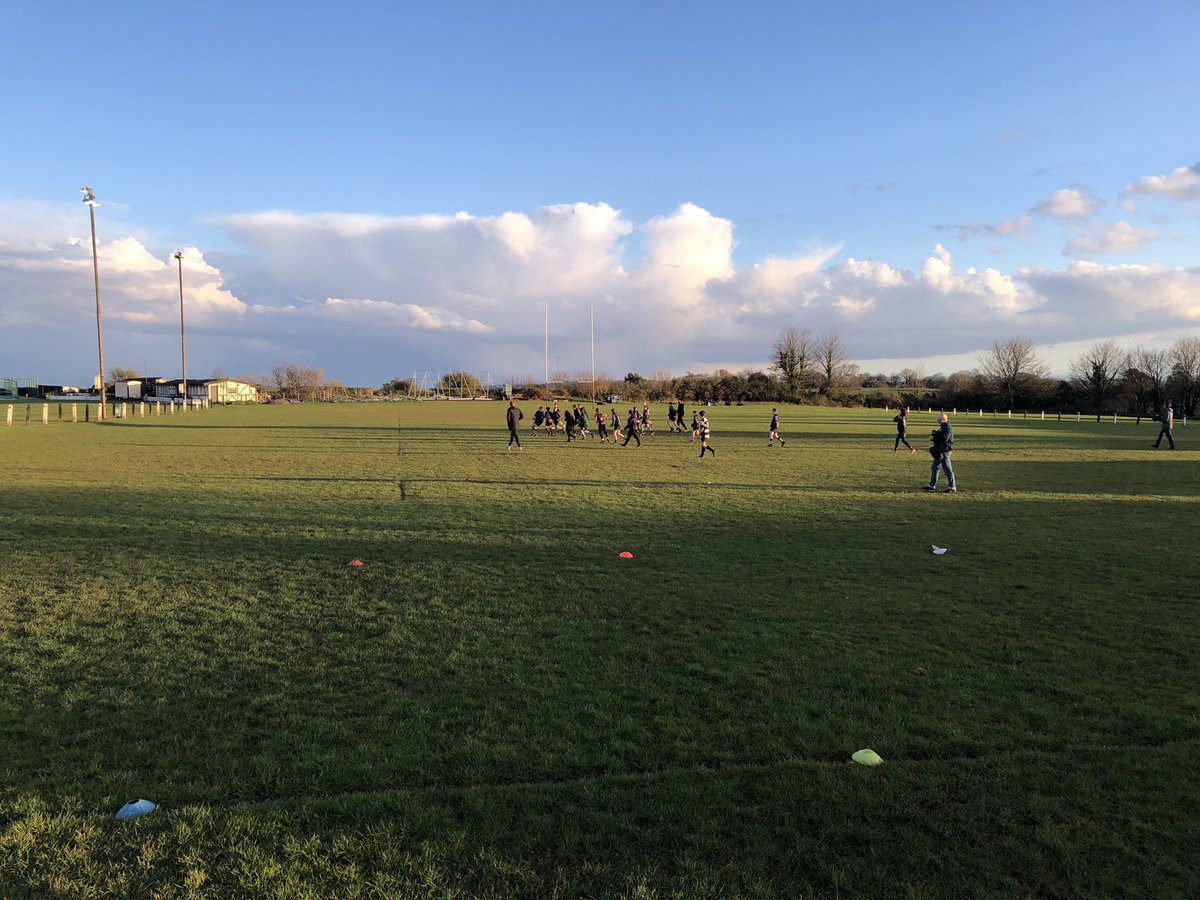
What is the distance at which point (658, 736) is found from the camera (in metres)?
4.55

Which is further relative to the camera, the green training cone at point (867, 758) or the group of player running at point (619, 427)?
the group of player running at point (619, 427)

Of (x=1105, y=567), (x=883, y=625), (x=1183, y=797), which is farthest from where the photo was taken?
(x=1105, y=567)

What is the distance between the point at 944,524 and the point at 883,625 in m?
6.40

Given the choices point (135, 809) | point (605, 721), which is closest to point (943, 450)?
point (605, 721)

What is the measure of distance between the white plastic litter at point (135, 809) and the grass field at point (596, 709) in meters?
0.06

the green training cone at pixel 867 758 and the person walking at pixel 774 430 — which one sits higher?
the person walking at pixel 774 430

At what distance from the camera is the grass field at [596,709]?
133 inches

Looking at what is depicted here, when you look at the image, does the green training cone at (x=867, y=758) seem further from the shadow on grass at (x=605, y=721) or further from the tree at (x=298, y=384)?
the tree at (x=298, y=384)

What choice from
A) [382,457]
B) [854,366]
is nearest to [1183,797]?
[382,457]

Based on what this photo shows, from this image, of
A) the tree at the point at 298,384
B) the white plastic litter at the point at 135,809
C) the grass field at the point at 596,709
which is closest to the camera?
the grass field at the point at 596,709

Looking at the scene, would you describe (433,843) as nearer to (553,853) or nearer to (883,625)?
(553,853)

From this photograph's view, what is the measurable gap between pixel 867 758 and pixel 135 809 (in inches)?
162

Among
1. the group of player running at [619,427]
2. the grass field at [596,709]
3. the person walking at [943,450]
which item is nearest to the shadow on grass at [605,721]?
the grass field at [596,709]

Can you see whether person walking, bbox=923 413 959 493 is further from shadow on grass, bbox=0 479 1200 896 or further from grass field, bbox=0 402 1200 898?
shadow on grass, bbox=0 479 1200 896
